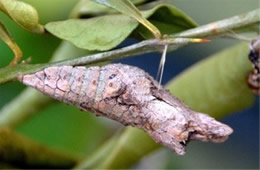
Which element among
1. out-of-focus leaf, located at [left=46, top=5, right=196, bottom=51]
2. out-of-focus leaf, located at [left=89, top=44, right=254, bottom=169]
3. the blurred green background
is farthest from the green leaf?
out-of-focus leaf, located at [left=89, top=44, right=254, bottom=169]

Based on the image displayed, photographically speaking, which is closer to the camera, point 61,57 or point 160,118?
point 160,118

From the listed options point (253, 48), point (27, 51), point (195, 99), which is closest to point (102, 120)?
point (27, 51)

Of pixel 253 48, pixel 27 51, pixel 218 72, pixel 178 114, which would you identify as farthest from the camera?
pixel 27 51

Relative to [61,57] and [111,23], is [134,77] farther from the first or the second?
[61,57]


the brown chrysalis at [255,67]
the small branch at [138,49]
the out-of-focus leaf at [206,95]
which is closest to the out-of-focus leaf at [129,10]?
the small branch at [138,49]

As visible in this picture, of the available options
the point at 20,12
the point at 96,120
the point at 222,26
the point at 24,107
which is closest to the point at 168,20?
the point at 222,26

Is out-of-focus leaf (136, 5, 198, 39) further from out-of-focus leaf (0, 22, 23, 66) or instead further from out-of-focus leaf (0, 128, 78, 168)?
out-of-focus leaf (0, 128, 78, 168)
